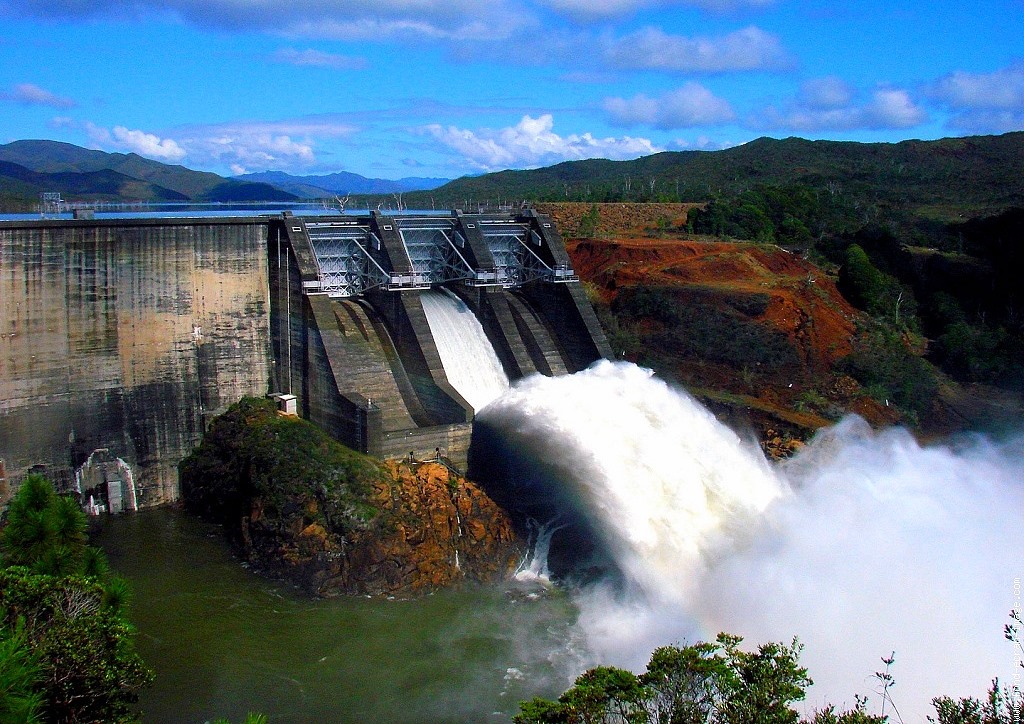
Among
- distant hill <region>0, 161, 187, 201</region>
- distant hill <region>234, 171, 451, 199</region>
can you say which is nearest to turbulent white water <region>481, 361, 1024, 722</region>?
distant hill <region>0, 161, 187, 201</region>

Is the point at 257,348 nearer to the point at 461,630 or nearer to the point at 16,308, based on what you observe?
the point at 16,308

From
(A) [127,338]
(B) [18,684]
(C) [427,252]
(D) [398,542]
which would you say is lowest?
(D) [398,542]

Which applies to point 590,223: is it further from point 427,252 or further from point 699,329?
point 427,252

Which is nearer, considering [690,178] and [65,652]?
[65,652]

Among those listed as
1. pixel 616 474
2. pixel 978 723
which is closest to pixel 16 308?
pixel 616 474

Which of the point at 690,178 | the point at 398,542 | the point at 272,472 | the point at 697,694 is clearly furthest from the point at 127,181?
the point at 697,694

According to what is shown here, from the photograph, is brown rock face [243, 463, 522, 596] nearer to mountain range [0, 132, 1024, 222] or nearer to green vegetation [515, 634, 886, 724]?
green vegetation [515, 634, 886, 724]

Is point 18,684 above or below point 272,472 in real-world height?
above
